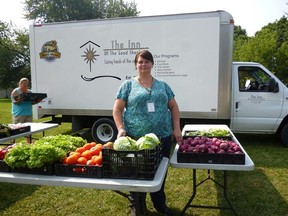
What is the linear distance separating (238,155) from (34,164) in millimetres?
1845

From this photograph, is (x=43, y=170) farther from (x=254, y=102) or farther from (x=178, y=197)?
(x=254, y=102)

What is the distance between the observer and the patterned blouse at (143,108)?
3.14 meters

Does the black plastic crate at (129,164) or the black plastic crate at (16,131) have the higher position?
the black plastic crate at (129,164)

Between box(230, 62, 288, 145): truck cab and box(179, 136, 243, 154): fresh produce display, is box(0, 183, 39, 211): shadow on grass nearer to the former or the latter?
box(179, 136, 243, 154): fresh produce display

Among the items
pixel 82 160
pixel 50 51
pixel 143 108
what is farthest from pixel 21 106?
pixel 82 160

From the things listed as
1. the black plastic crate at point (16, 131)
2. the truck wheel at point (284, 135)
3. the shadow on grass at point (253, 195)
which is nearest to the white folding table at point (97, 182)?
the shadow on grass at point (253, 195)

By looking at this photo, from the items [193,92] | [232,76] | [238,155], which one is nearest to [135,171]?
[238,155]

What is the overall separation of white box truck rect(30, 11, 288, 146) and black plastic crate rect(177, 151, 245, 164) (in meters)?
4.05

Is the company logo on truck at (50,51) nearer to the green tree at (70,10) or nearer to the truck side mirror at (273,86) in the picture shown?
the truck side mirror at (273,86)

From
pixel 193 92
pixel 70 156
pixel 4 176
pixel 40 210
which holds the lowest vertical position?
pixel 40 210

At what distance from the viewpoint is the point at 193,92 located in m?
6.86

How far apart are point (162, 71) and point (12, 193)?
13.3 feet

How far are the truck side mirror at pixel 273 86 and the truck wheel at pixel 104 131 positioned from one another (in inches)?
153

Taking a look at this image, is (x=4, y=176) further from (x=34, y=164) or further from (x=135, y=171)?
(x=135, y=171)
